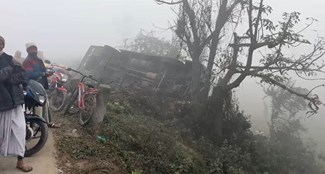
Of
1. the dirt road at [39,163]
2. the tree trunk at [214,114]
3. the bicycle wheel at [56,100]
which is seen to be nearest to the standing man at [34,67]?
the dirt road at [39,163]

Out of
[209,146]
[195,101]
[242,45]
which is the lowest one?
[209,146]

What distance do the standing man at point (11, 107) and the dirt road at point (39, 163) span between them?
1.60 feet

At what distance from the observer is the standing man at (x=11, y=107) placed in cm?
531

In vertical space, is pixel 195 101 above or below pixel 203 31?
below

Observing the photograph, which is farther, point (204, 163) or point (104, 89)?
point (204, 163)

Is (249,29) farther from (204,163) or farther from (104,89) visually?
(104,89)

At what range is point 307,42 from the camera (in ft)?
42.9

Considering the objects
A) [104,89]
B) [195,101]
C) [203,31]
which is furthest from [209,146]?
[203,31]

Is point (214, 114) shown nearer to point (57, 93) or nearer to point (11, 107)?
point (57, 93)

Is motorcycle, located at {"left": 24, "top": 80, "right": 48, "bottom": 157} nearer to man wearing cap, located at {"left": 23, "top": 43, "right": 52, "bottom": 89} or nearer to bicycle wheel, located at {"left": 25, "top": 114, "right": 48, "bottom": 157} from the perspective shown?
bicycle wheel, located at {"left": 25, "top": 114, "right": 48, "bottom": 157}

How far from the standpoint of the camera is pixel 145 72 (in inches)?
787

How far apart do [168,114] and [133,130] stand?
652 cm

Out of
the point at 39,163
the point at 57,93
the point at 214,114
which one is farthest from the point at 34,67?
the point at 214,114

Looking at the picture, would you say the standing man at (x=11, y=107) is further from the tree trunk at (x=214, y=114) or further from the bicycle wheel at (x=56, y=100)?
the tree trunk at (x=214, y=114)
